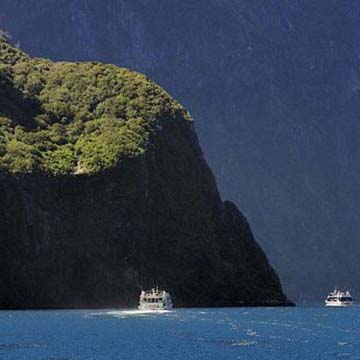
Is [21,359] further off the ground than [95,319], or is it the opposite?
[95,319]

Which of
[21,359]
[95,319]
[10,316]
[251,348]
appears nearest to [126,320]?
[95,319]

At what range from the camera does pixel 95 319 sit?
584 ft

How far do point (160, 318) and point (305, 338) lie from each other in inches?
1790

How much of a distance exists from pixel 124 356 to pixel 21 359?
1046 cm

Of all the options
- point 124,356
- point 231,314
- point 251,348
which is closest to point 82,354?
point 124,356

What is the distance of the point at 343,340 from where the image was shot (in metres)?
145

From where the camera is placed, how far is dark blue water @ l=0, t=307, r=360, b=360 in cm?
12300

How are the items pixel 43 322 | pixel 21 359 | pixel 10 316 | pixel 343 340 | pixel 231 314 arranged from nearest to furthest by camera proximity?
1. pixel 21 359
2. pixel 343 340
3. pixel 43 322
4. pixel 10 316
5. pixel 231 314

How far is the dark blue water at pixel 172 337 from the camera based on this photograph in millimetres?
123000

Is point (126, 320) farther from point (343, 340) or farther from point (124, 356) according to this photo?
point (124, 356)

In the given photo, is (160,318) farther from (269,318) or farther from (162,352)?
(162,352)

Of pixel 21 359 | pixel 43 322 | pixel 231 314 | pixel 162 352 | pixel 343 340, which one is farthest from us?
pixel 231 314

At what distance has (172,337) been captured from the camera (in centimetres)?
14475

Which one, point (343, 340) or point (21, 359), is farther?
point (343, 340)
